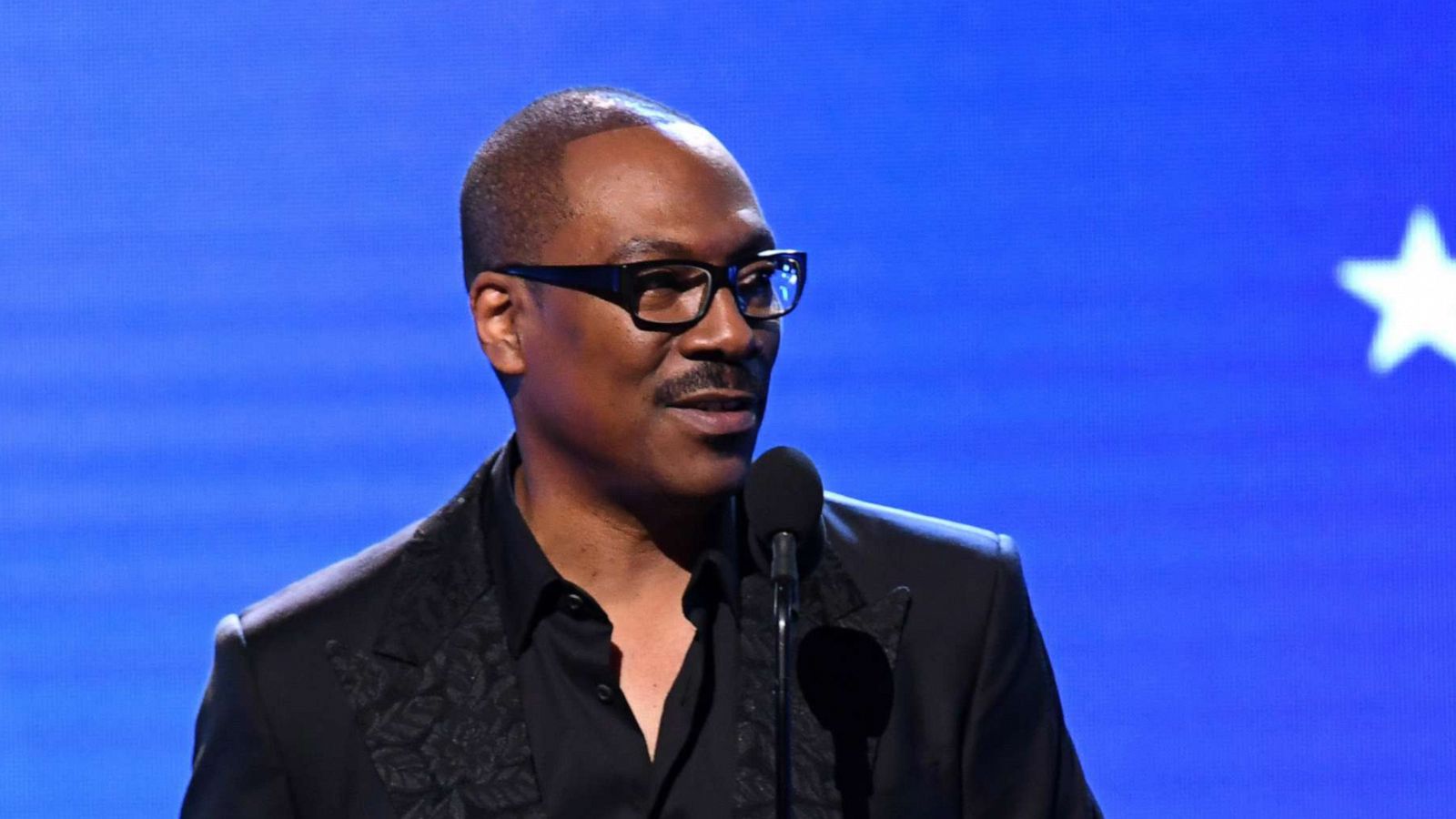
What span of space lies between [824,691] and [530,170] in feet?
2.39

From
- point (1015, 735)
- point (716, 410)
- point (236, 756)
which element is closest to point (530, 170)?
point (716, 410)

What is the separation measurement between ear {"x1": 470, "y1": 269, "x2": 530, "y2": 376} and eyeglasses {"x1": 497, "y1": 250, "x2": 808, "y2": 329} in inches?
6.9

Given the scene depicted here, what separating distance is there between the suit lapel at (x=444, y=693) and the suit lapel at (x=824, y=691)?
262 millimetres

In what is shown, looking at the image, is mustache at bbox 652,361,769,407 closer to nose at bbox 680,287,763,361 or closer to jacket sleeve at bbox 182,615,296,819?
nose at bbox 680,287,763,361

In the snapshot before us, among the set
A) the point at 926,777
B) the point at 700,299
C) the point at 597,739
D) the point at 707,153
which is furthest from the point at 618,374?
the point at 926,777

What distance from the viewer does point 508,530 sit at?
238 centimetres

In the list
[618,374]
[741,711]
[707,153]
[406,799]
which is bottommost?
[406,799]

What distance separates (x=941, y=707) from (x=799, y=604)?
21cm

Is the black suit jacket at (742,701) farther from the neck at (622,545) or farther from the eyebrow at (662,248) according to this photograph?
the eyebrow at (662,248)

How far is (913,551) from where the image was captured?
2381 millimetres

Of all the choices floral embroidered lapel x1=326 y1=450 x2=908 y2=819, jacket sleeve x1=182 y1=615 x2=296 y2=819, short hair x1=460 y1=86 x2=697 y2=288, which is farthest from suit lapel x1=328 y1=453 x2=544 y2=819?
short hair x1=460 y1=86 x2=697 y2=288

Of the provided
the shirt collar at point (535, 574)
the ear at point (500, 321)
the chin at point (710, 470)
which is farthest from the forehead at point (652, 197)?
the shirt collar at point (535, 574)

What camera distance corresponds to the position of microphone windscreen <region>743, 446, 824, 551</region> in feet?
5.97

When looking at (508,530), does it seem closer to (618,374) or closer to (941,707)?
(618,374)
